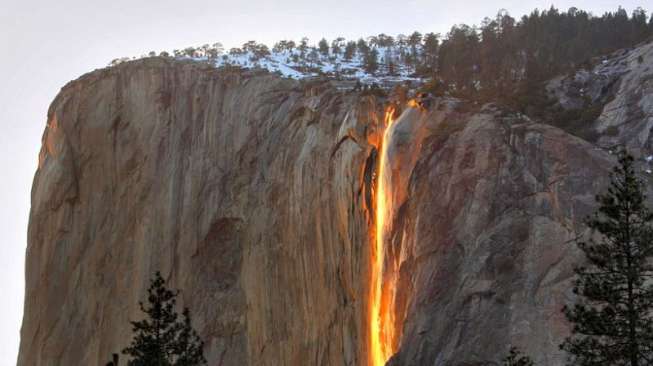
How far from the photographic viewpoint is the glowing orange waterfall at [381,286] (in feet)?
115

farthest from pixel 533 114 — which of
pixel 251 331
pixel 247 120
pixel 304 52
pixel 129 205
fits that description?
pixel 304 52

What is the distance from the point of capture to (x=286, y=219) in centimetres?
4809

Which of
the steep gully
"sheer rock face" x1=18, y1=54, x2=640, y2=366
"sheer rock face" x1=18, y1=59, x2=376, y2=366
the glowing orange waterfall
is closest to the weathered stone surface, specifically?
"sheer rock face" x1=18, y1=54, x2=640, y2=366

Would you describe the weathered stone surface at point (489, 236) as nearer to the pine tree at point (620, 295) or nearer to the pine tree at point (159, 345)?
the pine tree at point (620, 295)

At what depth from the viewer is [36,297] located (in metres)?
58.5

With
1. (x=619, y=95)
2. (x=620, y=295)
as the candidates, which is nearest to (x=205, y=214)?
(x=619, y=95)

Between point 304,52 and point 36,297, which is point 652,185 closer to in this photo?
point 36,297

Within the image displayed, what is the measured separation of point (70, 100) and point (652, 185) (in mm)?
39930

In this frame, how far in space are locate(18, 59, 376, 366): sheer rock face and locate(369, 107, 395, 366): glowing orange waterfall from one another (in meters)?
1.41

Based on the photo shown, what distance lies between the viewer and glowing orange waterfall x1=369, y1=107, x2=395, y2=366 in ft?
115

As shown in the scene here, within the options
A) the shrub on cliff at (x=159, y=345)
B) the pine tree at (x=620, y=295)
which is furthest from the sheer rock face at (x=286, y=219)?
the shrub on cliff at (x=159, y=345)

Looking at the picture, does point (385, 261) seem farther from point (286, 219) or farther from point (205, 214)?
point (205, 214)

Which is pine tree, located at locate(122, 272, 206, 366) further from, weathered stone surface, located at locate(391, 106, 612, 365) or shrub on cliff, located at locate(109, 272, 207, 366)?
weathered stone surface, located at locate(391, 106, 612, 365)

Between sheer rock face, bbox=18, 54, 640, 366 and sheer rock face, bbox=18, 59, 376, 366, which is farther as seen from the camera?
sheer rock face, bbox=18, 59, 376, 366
